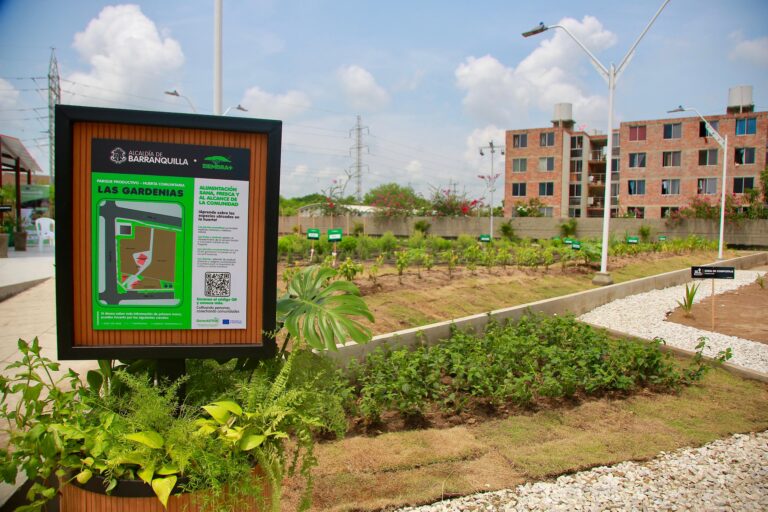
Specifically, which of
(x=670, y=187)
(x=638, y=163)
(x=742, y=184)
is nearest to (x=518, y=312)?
(x=742, y=184)

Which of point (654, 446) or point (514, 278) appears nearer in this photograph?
point (654, 446)

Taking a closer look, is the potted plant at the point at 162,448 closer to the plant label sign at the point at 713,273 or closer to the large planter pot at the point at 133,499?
the large planter pot at the point at 133,499

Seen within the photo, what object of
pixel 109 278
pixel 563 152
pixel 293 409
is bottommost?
pixel 293 409

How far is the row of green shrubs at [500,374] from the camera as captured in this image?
4.18m

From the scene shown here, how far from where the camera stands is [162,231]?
6.68 ft

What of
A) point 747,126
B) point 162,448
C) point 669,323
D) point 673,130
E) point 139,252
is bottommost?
point 669,323

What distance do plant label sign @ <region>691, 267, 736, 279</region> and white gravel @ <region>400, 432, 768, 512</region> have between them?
3007 mm

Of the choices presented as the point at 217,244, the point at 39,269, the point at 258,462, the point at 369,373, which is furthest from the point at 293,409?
the point at 39,269

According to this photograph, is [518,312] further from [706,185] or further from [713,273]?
[706,185]

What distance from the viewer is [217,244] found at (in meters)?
2.08

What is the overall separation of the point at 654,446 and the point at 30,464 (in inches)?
146

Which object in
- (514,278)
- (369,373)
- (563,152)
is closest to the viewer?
(369,373)

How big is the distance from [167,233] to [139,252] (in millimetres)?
127

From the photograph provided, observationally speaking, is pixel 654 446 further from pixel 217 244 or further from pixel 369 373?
pixel 217 244
